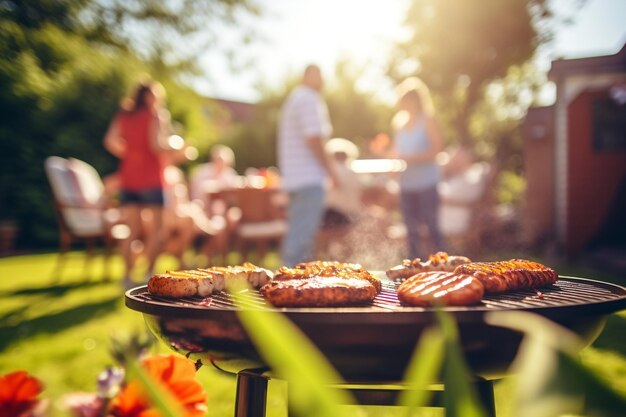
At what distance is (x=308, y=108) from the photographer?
462 centimetres

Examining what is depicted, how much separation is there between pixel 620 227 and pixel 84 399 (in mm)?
9097

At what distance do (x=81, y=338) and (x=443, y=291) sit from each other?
3485mm

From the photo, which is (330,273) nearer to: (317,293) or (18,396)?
(317,293)

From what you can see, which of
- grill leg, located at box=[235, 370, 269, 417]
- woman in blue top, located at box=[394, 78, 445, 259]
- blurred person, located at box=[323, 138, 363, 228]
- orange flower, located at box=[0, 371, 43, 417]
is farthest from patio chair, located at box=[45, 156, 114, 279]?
orange flower, located at box=[0, 371, 43, 417]

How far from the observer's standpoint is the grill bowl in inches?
44.4

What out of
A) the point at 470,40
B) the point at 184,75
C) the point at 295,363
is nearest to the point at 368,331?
the point at 295,363

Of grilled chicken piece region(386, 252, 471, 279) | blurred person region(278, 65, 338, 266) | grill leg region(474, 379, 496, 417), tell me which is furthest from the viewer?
blurred person region(278, 65, 338, 266)

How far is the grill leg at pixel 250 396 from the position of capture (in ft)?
4.93

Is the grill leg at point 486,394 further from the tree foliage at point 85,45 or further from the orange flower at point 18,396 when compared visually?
the tree foliage at point 85,45

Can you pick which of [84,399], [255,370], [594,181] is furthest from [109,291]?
[594,181]

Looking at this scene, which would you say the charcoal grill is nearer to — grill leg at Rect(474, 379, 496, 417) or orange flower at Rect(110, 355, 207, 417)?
grill leg at Rect(474, 379, 496, 417)

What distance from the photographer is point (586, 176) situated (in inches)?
330

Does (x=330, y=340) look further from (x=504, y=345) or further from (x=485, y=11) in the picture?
(x=485, y=11)

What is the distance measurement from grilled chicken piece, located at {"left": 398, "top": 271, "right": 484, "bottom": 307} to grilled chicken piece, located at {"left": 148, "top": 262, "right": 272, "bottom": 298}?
45cm
